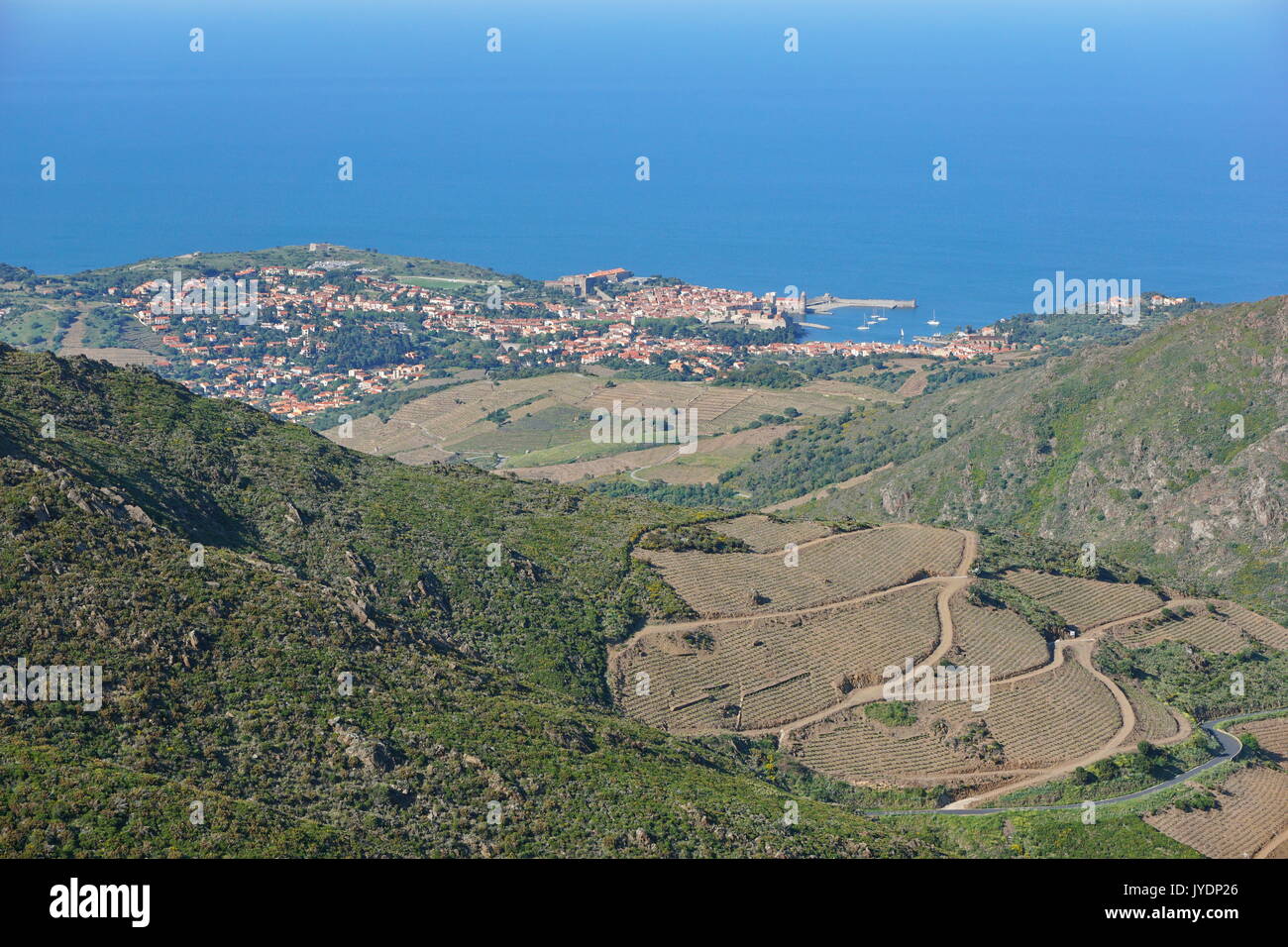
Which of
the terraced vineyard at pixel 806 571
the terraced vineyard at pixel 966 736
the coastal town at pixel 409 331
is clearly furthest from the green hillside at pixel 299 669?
the coastal town at pixel 409 331

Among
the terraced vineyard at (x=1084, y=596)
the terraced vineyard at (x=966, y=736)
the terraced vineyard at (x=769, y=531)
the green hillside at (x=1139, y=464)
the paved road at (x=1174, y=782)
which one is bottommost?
the paved road at (x=1174, y=782)

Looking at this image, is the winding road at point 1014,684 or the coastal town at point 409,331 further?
the coastal town at point 409,331

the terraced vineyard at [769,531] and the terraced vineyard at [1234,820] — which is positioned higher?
the terraced vineyard at [769,531]

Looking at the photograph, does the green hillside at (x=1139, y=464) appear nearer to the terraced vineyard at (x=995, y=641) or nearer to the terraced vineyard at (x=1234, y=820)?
the terraced vineyard at (x=995, y=641)

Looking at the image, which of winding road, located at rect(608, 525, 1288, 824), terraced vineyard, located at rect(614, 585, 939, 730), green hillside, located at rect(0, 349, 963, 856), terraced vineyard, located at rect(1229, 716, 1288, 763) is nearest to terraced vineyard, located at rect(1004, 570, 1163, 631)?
winding road, located at rect(608, 525, 1288, 824)

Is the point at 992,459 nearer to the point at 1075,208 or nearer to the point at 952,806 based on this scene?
the point at 952,806

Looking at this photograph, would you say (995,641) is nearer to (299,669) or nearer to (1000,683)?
(1000,683)
